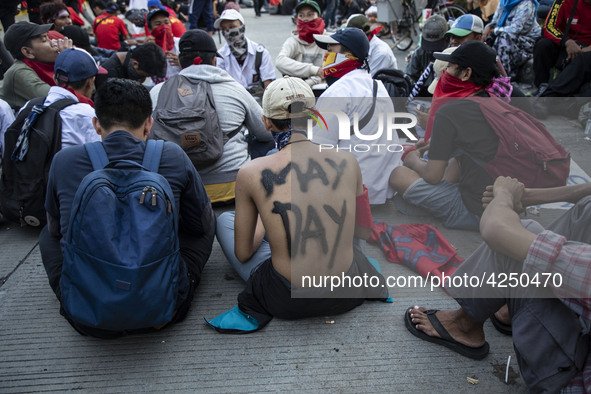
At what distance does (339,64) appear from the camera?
12.8 feet

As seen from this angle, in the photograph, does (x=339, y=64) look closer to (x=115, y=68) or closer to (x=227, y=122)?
(x=227, y=122)

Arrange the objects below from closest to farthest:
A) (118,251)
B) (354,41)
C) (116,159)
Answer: (118,251) < (116,159) < (354,41)

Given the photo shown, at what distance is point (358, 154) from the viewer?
3717 millimetres

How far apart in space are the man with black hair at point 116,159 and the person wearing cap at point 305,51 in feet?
11.1

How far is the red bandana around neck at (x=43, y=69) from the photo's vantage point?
13.9 feet

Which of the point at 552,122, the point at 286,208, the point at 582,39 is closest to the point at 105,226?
the point at 286,208

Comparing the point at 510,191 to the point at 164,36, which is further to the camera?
the point at 164,36

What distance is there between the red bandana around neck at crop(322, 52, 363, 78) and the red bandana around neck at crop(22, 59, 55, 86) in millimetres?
2427

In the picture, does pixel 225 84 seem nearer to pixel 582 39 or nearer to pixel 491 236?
pixel 491 236

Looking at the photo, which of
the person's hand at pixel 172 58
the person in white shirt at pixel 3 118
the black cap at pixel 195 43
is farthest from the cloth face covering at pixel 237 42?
the person in white shirt at pixel 3 118

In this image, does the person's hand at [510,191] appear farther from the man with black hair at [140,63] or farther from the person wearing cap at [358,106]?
the man with black hair at [140,63]

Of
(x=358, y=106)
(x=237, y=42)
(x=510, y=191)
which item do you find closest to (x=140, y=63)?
(x=237, y=42)

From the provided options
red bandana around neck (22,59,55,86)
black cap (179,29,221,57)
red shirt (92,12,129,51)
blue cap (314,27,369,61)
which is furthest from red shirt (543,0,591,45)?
red shirt (92,12,129,51)

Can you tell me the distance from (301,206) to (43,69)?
3.14 m
